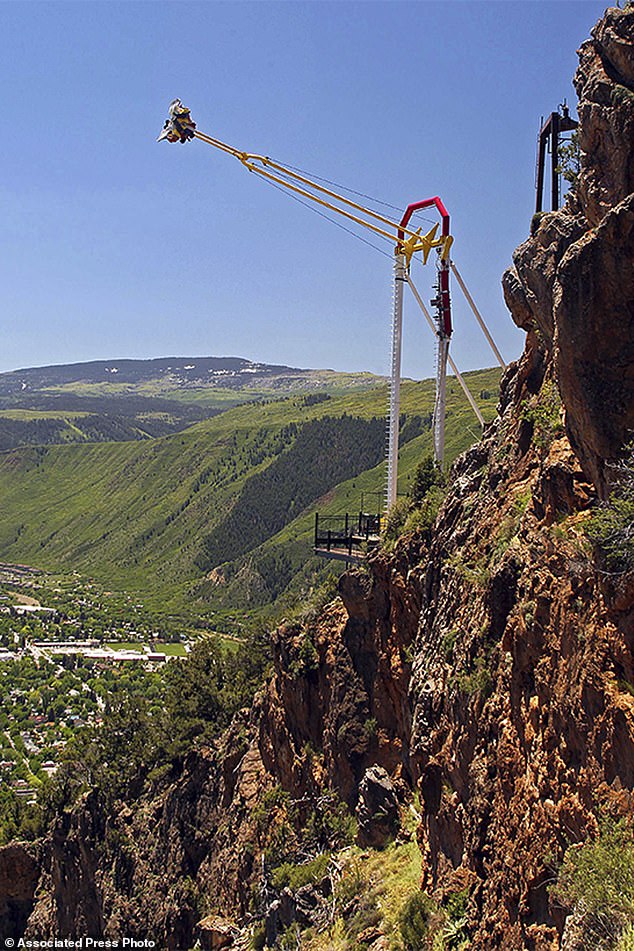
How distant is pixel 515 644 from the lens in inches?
713

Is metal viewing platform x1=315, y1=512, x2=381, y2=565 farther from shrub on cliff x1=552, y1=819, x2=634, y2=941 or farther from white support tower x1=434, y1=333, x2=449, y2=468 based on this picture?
shrub on cliff x1=552, y1=819, x2=634, y2=941

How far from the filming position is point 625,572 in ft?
48.7

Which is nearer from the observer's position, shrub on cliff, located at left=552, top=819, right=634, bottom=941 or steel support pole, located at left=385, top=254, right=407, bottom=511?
shrub on cliff, located at left=552, top=819, right=634, bottom=941

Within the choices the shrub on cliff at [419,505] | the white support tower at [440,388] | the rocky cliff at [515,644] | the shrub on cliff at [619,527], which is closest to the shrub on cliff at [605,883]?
the rocky cliff at [515,644]

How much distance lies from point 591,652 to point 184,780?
3259 centimetres

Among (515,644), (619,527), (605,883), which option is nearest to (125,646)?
(515,644)

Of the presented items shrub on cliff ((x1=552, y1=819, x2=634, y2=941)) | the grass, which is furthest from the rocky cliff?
the grass

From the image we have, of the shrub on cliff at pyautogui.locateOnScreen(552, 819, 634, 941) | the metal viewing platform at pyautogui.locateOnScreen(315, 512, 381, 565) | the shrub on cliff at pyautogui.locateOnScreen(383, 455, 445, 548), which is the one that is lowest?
the shrub on cliff at pyautogui.locateOnScreen(552, 819, 634, 941)

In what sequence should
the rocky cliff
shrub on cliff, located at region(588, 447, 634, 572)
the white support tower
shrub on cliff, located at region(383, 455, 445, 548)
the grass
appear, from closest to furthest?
1. shrub on cliff, located at region(588, 447, 634, 572)
2. the rocky cliff
3. shrub on cliff, located at region(383, 455, 445, 548)
4. the white support tower
5. the grass

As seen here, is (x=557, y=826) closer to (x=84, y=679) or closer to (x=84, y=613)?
(x=84, y=679)

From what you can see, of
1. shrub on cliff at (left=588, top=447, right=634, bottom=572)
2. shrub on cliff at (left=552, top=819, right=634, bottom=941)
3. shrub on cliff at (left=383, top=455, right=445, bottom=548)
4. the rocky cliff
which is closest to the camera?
shrub on cliff at (left=552, top=819, right=634, bottom=941)

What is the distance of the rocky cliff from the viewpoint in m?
15.7

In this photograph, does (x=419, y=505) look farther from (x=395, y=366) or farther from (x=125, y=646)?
(x=125, y=646)

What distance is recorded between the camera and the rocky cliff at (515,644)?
15734mm
